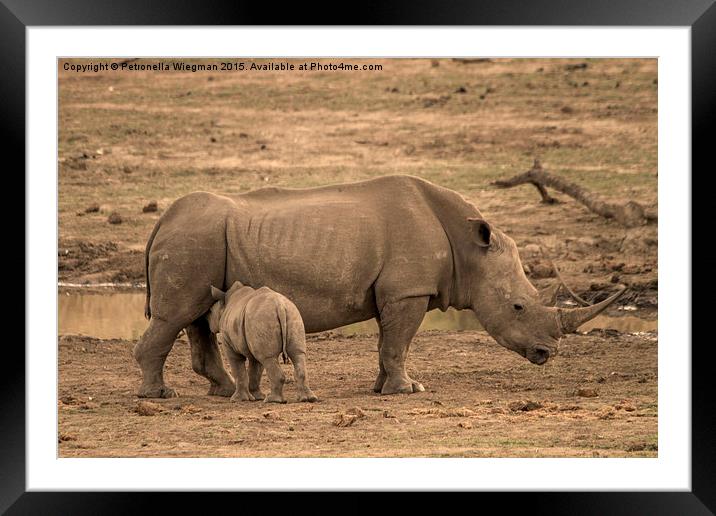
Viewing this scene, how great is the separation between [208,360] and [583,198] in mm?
10049

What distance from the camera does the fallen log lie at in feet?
78.3

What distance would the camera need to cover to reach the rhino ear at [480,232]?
52.1 feet

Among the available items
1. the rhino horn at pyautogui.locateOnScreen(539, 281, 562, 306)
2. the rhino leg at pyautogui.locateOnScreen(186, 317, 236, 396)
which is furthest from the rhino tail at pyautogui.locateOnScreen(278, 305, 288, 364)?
the rhino horn at pyautogui.locateOnScreen(539, 281, 562, 306)

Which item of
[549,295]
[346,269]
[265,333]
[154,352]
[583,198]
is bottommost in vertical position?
[154,352]

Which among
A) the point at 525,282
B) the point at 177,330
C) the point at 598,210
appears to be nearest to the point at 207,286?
the point at 177,330

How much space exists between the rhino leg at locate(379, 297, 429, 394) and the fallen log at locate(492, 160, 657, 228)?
873cm

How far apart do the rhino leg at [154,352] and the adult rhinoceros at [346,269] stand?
0.01 meters

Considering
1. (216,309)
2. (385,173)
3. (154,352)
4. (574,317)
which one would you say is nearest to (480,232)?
(574,317)

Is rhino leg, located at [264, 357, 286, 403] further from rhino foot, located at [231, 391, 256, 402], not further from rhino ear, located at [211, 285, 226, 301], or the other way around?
rhino ear, located at [211, 285, 226, 301]

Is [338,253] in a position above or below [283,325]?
above

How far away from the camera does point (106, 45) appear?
43.9 ft

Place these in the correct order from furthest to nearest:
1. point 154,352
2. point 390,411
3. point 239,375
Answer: point 154,352 → point 239,375 → point 390,411

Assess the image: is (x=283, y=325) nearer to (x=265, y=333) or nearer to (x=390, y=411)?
(x=265, y=333)

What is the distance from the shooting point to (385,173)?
2573 centimetres
